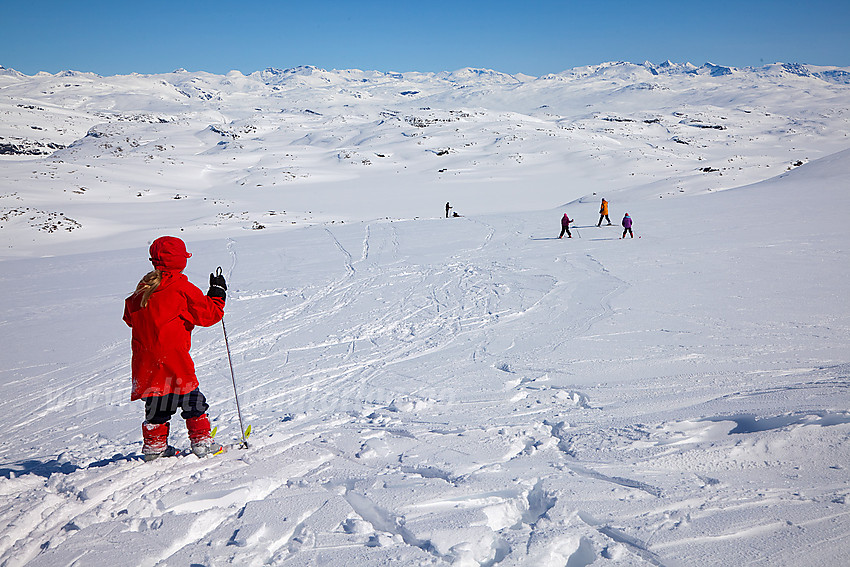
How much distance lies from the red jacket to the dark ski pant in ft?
0.22

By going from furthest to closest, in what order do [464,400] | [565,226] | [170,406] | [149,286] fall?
1. [565,226]
2. [464,400]
3. [170,406]
4. [149,286]

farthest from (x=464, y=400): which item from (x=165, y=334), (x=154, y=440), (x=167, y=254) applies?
(x=167, y=254)

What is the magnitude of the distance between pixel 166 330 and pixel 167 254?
51cm

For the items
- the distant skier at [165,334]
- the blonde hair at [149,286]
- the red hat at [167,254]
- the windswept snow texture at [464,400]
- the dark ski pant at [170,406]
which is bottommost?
the windswept snow texture at [464,400]

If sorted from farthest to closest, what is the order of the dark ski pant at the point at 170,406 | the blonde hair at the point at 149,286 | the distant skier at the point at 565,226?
1. the distant skier at the point at 565,226
2. the dark ski pant at the point at 170,406
3. the blonde hair at the point at 149,286

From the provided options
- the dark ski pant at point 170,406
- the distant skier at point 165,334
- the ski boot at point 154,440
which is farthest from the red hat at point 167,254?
the ski boot at point 154,440

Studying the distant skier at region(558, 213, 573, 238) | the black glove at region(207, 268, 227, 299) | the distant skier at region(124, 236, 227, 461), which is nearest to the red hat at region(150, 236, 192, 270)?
the distant skier at region(124, 236, 227, 461)

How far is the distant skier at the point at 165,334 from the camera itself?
3537mm

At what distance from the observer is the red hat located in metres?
3.50

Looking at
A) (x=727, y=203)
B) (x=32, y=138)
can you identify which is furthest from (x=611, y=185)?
(x=32, y=138)

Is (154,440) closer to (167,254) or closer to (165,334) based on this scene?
(165,334)

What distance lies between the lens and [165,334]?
3.60 metres

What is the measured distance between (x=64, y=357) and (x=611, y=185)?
38.4 meters

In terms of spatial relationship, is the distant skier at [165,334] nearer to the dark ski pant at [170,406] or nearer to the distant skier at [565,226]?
the dark ski pant at [170,406]
